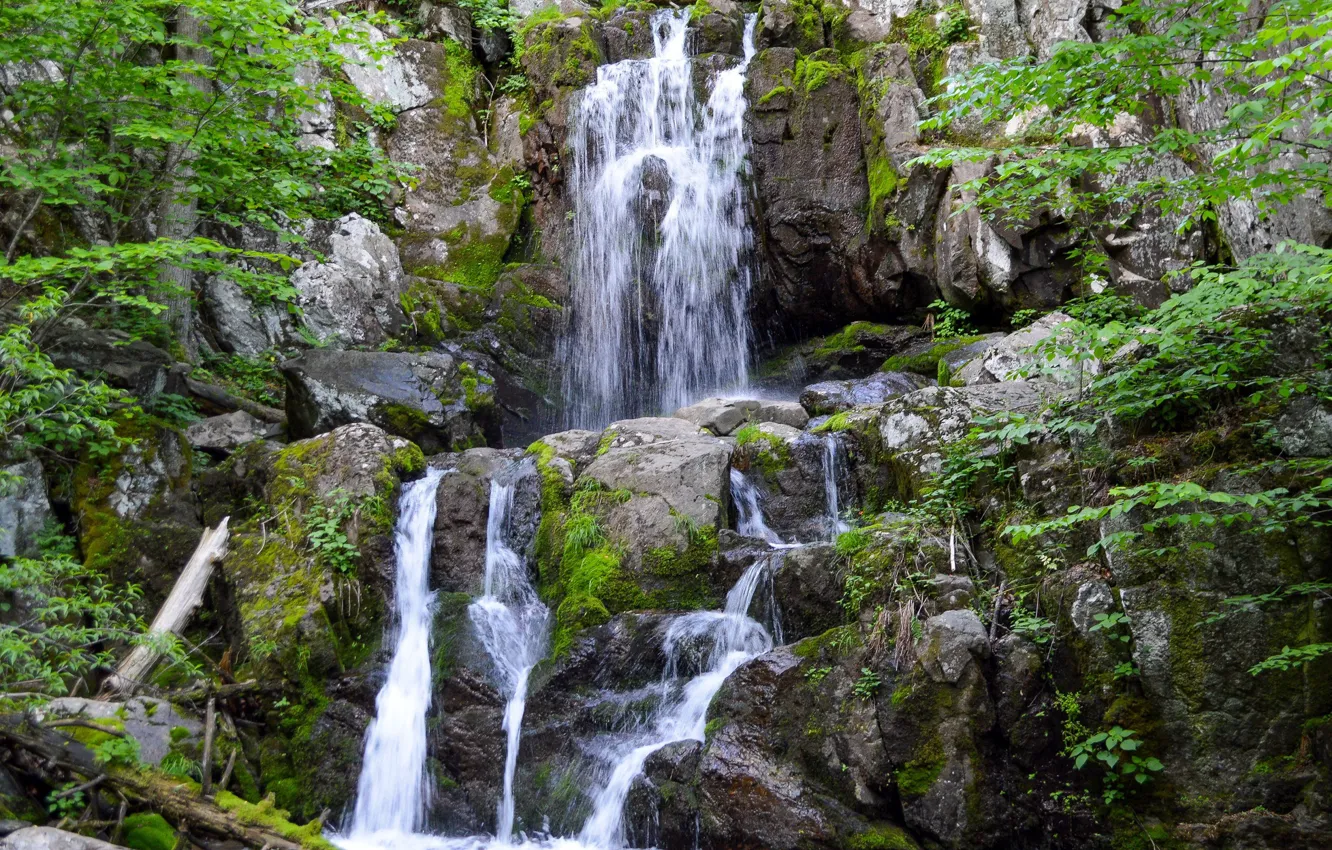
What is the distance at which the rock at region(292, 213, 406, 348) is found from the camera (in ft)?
37.7

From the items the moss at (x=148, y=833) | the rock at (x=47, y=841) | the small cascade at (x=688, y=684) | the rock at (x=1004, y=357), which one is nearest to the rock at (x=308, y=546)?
the moss at (x=148, y=833)

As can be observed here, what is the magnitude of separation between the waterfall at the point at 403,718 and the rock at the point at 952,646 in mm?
3540

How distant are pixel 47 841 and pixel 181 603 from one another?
9.50 ft

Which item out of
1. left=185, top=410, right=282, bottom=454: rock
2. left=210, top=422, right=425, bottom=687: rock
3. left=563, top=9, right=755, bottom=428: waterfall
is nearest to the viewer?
left=210, top=422, right=425, bottom=687: rock

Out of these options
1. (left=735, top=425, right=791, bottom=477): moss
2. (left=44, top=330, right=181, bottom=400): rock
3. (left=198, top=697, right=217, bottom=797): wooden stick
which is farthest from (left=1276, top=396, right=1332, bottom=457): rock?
(left=44, top=330, right=181, bottom=400): rock

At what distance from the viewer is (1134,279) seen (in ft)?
31.4

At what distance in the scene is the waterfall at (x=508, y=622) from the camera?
19.6ft

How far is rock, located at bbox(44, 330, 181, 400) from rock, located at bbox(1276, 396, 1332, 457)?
29.6 ft

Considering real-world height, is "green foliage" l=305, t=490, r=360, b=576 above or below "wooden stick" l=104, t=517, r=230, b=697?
above

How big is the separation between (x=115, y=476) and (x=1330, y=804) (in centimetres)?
903

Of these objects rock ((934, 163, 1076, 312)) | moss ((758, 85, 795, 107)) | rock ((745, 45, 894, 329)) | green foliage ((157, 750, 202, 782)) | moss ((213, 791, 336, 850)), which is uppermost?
moss ((758, 85, 795, 107))

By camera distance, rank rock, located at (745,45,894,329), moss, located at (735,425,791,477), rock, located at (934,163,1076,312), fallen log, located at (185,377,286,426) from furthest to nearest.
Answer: rock, located at (745,45,894,329) < rock, located at (934,163,1076,312) < fallen log, located at (185,377,286,426) < moss, located at (735,425,791,477)

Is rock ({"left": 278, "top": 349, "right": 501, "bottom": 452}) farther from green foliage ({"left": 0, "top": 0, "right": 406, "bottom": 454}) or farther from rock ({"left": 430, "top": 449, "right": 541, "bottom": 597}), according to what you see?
rock ({"left": 430, "top": 449, "right": 541, "bottom": 597})

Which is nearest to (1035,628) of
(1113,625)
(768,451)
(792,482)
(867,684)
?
(1113,625)
